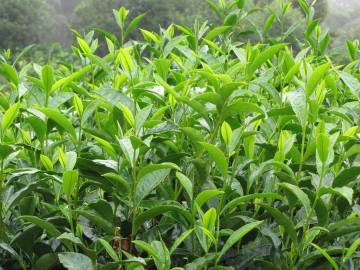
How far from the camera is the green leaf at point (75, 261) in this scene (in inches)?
38.6

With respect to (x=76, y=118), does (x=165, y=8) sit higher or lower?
lower

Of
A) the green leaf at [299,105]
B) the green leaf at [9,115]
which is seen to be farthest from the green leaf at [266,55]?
the green leaf at [9,115]

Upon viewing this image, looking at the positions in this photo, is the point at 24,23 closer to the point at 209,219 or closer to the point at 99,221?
the point at 99,221

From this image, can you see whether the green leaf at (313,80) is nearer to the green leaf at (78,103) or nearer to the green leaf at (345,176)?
the green leaf at (345,176)

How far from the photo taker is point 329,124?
49.5 inches

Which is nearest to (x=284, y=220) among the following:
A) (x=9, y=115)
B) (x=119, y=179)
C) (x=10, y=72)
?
(x=119, y=179)

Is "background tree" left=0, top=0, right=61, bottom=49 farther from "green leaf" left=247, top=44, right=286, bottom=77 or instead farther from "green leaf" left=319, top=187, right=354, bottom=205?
"green leaf" left=319, top=187, right=354, bottom=205

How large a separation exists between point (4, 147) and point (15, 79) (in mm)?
319

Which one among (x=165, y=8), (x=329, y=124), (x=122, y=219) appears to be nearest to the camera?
(x=122, y=219)

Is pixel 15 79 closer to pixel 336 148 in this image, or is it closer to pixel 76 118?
pixel 76 118

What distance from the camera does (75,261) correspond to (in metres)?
0.99

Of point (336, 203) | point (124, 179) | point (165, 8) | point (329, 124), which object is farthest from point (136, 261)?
point (165, 8)

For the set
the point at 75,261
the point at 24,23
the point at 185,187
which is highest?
the point at 185,187

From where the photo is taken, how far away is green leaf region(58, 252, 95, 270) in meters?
0.98
